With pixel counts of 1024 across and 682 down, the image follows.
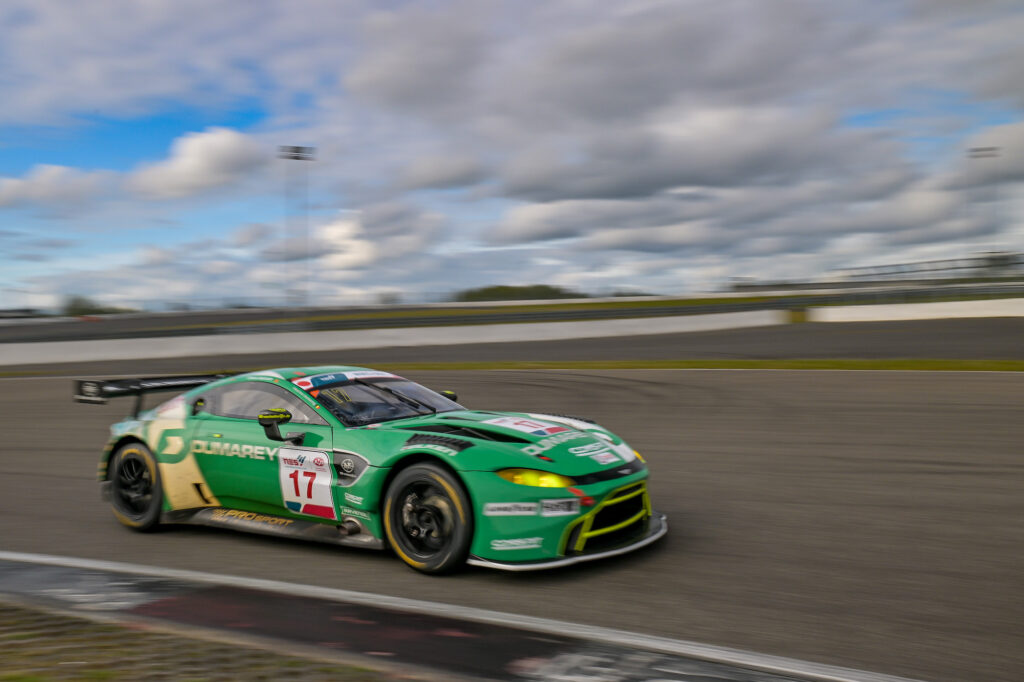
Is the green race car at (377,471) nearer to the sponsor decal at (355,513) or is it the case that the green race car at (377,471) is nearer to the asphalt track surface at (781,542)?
the sponsor decal at (355,513)

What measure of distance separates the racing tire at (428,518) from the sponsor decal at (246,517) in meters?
0.94

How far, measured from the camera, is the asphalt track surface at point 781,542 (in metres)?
3.96

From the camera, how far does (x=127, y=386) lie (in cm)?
677

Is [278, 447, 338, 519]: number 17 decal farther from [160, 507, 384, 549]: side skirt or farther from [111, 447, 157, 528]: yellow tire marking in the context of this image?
[111, 447, 157, 528]: yellow tire marking

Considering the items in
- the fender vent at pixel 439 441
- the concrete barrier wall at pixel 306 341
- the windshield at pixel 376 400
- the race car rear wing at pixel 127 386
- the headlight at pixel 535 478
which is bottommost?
the headlight at pixel 535 478

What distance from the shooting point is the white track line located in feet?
11.1

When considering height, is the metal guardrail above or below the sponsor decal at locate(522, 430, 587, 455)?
above

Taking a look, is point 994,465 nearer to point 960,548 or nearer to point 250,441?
point 960,548

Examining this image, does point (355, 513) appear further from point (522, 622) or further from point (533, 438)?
point (522, 622)

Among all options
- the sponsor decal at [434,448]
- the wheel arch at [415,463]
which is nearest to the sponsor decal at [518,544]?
the wheel arch at [415,463]

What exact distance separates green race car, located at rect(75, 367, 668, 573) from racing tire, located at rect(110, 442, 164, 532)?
1cm

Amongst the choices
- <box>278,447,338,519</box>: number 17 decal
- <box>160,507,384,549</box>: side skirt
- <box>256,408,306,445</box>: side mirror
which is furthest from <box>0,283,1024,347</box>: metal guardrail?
<box>278,447,338,519</box>: number 17 decal

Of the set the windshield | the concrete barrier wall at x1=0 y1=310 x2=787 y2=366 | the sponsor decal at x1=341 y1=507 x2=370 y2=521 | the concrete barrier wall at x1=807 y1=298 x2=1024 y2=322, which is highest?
the concrete barrier wall at x1=807 y1=298 x2=1024 y2=322

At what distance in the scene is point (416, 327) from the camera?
2717 cm
